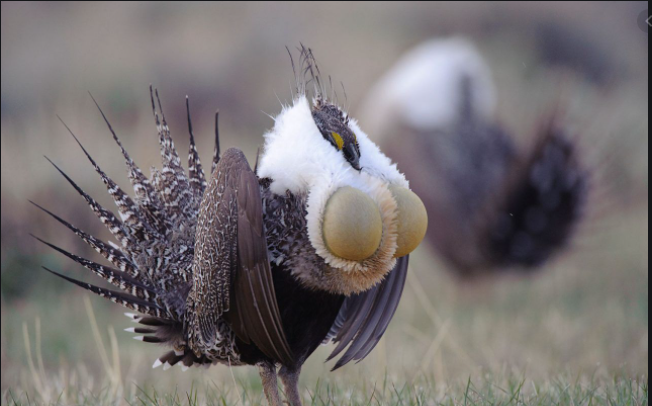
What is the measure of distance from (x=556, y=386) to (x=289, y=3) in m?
10.8

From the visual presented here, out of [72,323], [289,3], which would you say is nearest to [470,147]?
[72,323]

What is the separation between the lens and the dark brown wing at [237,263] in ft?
6.74

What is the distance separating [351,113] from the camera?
8.95 m

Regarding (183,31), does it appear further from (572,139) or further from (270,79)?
(572,139)

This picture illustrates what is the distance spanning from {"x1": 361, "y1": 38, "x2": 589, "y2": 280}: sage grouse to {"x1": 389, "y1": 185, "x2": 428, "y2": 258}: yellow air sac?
2.57 m

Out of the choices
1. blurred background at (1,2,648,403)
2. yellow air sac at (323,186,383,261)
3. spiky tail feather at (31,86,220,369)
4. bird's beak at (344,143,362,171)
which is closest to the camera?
yellow air sac at (323,186,383,261)

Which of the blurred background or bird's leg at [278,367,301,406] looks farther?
the blurred background

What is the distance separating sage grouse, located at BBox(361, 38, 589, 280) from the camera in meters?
4.46

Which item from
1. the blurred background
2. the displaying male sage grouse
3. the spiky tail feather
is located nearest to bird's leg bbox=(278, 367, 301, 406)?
the displaying male sage grouse

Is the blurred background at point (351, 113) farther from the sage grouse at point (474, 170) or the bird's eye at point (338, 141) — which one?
the bird's eye at point (338, 141)

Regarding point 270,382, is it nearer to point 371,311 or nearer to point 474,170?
point 371,311

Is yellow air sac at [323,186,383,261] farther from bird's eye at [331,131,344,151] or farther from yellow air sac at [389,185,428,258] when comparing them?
bird's eye at [331,131,344,151]

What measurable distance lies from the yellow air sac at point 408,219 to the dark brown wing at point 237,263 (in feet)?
1.34

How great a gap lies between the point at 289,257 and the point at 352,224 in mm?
285
